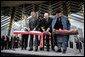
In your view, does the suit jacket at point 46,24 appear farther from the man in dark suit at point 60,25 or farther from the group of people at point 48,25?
the man in dark suit at point 60,25

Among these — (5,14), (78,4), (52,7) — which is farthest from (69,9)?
(5,14)

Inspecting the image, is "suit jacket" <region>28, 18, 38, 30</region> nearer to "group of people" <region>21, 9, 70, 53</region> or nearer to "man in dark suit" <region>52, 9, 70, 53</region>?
"group of people" <region>21, 9, 70, 53</region>

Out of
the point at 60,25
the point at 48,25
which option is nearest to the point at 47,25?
the point at 48,25

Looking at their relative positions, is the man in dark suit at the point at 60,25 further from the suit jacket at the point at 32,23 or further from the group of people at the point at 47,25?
the suit jacket at the point at 32,23

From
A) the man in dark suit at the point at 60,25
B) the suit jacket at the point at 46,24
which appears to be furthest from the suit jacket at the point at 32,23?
the man in dark suit at the point at 60,25

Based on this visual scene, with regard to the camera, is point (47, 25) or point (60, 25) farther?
point (47, 25)

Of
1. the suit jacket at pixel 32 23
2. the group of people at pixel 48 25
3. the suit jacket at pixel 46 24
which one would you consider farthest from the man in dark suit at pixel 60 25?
the suit jacket at pixel 32 23

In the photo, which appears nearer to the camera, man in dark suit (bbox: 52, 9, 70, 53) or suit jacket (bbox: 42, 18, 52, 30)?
man in dark suit (bbox: 52, 9, 70, 53)

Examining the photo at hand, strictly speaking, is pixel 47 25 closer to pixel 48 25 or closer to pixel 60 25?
pixel 48 25

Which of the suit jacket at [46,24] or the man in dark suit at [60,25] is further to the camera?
the suit jacket at [46,24]

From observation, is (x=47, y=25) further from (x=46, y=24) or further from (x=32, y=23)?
(x=32, y=23)

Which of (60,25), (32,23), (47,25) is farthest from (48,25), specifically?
(32,23)

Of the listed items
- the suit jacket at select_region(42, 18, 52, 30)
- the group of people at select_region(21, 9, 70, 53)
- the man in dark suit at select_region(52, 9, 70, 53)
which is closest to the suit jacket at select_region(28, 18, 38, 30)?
the group of people at select_region(21, 9, 70, 53)

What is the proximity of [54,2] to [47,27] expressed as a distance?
5.25 metres
